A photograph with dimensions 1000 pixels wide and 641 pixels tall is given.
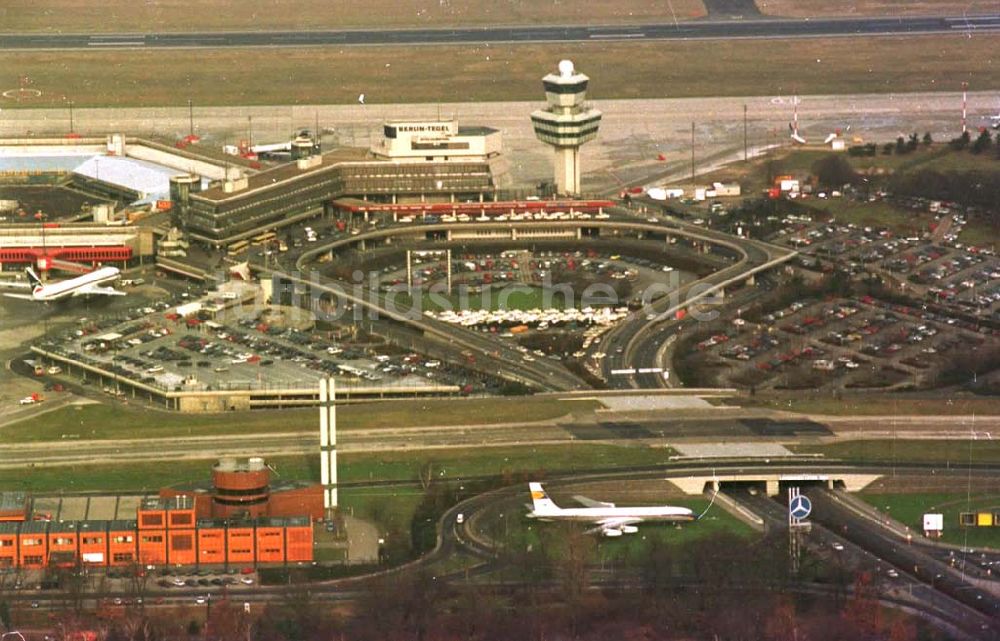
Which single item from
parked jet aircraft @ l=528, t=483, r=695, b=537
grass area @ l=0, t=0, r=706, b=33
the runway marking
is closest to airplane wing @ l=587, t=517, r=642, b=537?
parked jet aircraft @ l=528, t=483, r=695, b=537

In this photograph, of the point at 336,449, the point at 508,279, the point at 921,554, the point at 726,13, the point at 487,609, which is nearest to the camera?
the point at 487,609

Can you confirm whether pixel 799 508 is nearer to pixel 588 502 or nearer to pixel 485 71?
pixel 588 502

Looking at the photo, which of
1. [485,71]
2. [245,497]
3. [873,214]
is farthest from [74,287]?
[485,71]

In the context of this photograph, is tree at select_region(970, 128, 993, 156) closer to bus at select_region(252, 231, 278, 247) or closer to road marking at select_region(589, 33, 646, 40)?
bus at select_region(252, 231, 278, 247)

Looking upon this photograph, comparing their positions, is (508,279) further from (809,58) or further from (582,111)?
(809,58)

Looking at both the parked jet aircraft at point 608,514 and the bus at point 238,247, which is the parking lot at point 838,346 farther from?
the bus at point 238,247

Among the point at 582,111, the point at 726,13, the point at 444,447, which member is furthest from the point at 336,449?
the point at 726,13

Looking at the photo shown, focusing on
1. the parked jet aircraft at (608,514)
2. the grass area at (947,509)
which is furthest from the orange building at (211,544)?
the grass area at (947,509)
